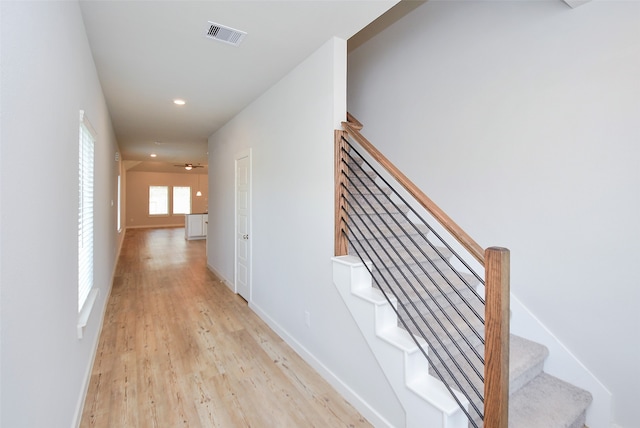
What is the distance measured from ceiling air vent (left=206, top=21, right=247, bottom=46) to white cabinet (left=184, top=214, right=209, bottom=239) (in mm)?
8543

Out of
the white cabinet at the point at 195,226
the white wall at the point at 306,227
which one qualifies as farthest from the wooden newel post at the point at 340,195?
the white cabinet at the point at 195,226

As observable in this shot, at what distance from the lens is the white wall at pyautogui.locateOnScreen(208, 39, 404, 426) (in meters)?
2.13

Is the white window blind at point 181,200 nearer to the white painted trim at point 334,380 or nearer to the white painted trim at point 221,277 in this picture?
the white painted trim at point 221,277

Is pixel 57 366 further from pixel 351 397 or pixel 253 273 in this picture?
pixel 253 273

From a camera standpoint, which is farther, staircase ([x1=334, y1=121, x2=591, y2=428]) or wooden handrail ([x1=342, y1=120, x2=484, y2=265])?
staircase ([x1=334, y1=121, x2=591, y2=428])

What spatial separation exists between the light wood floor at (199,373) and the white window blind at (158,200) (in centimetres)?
1075

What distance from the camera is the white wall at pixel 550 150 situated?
1738 millimetres

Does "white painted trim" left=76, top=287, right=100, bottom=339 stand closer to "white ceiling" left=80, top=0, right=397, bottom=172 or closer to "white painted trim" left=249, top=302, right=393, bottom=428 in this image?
"white painted trim" left=249, top=302, right=393, bottom=428

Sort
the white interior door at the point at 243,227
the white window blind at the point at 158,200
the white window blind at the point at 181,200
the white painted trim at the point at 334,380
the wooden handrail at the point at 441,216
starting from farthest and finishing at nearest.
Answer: the white window blind at the point at 181,200 → the white window blind at the point at 158,200 → the white interior door at the point at 243,227 → the white painted trim at the point at 334,380 → the wooden handrail at the point at 441,216

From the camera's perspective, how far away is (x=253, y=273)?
3771 millimetres

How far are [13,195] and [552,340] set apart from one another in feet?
9.66

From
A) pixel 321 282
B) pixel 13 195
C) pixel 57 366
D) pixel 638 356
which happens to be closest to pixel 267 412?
pixel 321 282

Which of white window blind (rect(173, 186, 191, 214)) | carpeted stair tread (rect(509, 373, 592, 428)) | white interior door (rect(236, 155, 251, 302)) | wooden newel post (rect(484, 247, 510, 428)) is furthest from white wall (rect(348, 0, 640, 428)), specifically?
white window blind (rect(173, 186, 191, 214))

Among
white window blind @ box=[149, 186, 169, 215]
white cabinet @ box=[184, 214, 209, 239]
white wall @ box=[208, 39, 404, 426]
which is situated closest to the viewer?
white wall @ box=[208, 39, 404, 426]
